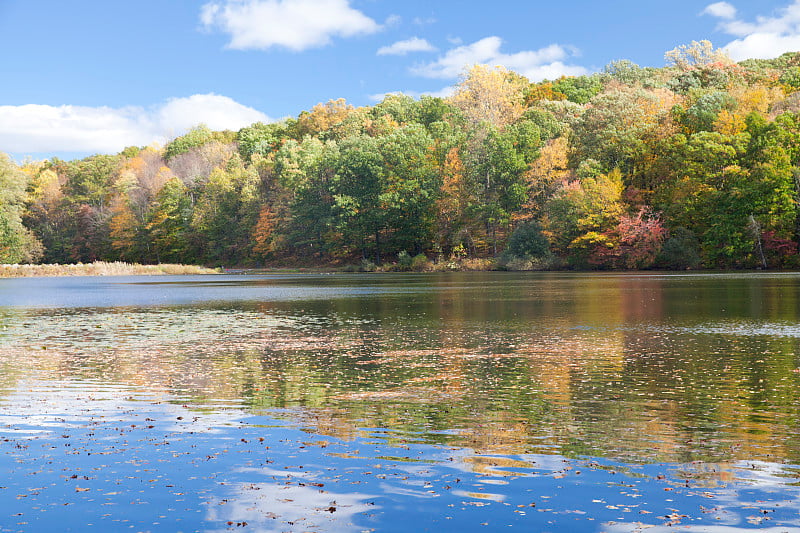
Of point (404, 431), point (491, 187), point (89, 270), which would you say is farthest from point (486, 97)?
point (404, 431)

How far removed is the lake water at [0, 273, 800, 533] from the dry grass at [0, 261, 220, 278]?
76.2 metres

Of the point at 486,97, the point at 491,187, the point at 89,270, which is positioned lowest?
the point at 89,270

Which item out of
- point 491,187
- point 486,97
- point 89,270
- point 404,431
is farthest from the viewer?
point 486,97

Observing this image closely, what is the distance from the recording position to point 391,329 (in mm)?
25094

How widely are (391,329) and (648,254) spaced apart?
5943 cm

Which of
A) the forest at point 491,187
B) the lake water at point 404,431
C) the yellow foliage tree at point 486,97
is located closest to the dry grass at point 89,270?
the forest at point 491,187

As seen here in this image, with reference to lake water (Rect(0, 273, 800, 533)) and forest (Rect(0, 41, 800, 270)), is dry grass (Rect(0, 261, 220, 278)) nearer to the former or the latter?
forest (Rect(0, 41, 800, 270))

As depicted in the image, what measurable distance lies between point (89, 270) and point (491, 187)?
51.5 meters

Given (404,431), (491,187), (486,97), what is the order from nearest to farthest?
(404,431) → (491,187) → (486,97)

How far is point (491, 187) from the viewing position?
94.2m

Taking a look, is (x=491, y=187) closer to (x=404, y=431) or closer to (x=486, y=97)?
(x=486, y=97)

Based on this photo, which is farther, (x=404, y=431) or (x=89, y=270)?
(x=89, y=270)

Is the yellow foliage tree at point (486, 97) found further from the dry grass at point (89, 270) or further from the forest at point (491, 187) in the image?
the dry grass at point (89, 270)

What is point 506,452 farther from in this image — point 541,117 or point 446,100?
point 446,100
